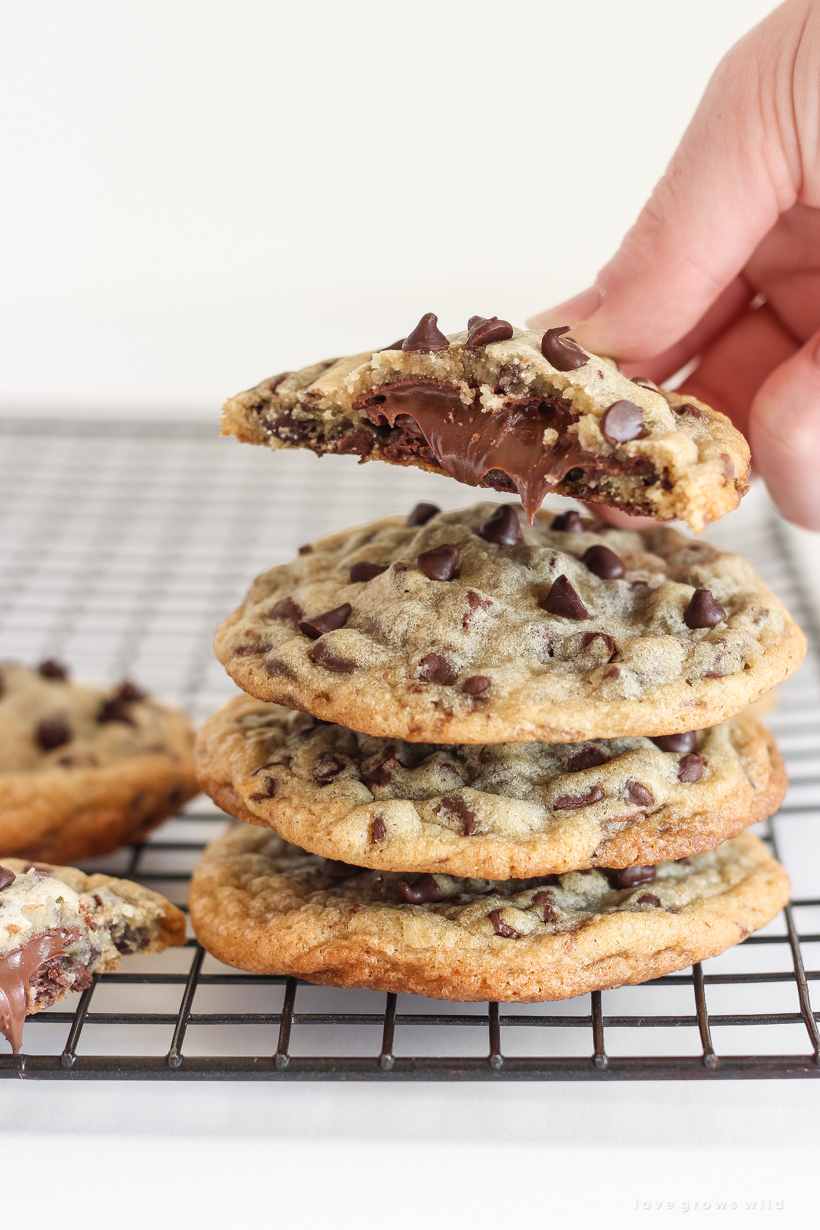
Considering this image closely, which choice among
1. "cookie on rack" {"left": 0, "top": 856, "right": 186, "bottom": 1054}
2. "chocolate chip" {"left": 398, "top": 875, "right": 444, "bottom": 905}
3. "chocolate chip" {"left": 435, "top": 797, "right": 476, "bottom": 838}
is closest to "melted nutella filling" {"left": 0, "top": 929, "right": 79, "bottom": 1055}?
"cookie on rack" {"left": 0, "top": 856, "right": 186, "bottom": 1054}

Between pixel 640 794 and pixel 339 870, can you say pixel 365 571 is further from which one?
pixel 640 794

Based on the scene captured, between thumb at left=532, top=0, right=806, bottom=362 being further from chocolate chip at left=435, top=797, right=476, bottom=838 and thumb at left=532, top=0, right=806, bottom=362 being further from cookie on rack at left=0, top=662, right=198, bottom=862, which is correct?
cookie on rack at left=0, top=662, right=198, bottom=862

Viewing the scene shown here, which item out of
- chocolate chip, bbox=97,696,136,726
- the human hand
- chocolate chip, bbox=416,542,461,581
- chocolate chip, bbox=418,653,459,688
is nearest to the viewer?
chocolate chip, bbox=418,653,459,688

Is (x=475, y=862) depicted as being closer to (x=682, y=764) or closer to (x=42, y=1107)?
(x=682, y=764)

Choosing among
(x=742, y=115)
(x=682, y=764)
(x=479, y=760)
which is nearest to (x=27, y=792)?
(x=479, y=760)

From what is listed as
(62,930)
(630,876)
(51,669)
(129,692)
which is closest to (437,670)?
(630,876)

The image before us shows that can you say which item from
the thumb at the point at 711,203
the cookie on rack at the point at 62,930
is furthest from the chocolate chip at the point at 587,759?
the thumb at the point at 711,203
